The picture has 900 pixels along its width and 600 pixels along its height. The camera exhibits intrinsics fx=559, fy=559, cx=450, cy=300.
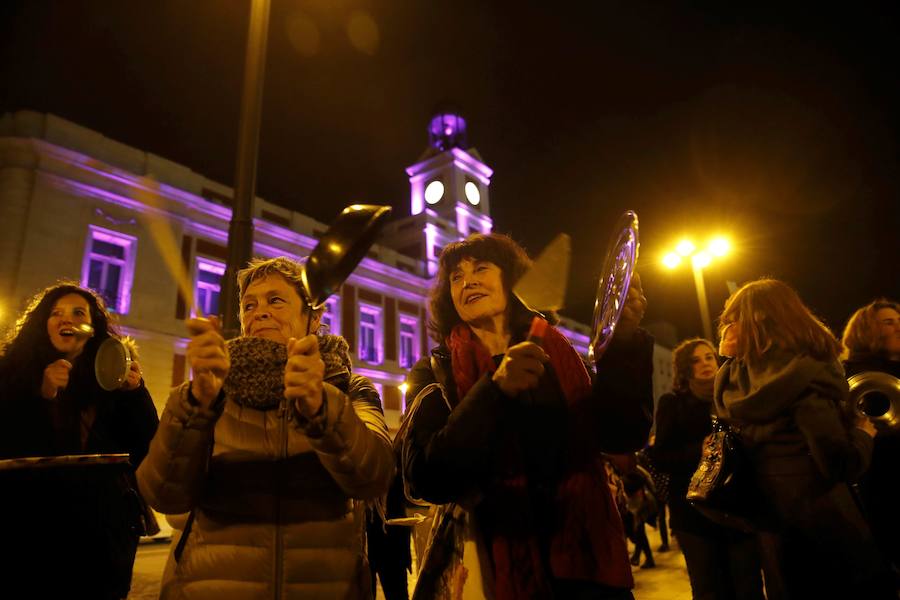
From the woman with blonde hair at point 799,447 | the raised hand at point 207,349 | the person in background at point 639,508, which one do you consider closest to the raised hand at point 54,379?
the raised hand at point 207,349

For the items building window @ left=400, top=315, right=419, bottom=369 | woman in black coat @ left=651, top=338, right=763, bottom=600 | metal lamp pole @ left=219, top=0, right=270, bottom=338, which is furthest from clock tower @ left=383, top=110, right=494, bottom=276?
woman in black coat @ left=651, top=338, right=763, bottom=600

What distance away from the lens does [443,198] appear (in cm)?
3747

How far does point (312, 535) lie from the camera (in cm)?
183

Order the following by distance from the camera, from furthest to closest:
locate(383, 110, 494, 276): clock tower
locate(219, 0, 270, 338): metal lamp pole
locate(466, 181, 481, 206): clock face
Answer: locate(466, 181, 481, 206): clock face
locate(383, 110, 494, 276): clock tower
locate(219, 0, 270, 338): metal lamp pole

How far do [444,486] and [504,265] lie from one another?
0.93 meters

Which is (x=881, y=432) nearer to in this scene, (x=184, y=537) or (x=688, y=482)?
(x=688, y=482)

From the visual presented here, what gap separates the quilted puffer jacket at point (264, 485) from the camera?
1679 mm

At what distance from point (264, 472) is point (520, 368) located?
0.96 metres

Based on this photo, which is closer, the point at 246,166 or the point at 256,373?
the point at 256,373

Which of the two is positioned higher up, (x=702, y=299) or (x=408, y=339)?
(x=408, y=339)

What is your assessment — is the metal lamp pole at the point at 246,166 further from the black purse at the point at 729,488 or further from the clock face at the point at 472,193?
the clock face at the point at 472,193

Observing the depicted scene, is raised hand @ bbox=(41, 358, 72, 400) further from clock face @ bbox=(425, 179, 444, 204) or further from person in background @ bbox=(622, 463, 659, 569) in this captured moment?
clock face @ bbox=(425, 179, 444, 204)

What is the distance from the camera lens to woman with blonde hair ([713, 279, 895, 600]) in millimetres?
2279

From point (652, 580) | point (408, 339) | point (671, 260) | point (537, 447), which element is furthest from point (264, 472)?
point (408, 339)
